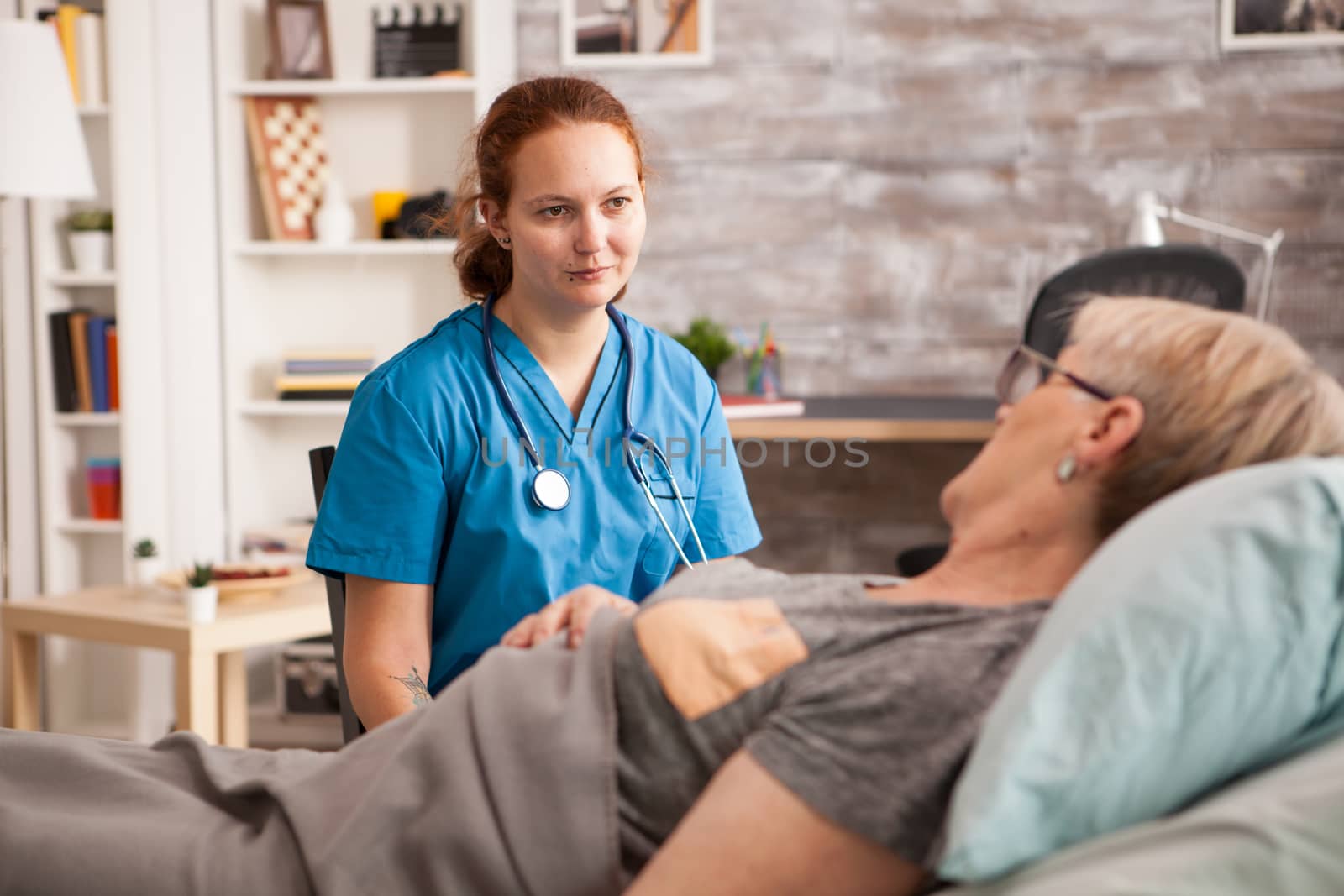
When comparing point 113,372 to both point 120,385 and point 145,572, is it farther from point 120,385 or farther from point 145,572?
point 145,572

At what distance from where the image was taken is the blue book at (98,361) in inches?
122

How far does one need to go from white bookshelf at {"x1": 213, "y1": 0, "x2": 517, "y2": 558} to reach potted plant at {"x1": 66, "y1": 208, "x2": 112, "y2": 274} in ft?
0.92

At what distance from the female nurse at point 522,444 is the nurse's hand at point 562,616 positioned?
34cm

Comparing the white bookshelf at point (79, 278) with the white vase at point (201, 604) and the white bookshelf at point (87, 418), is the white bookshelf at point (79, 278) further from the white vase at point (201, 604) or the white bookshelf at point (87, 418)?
the white vase at point (201, 604)

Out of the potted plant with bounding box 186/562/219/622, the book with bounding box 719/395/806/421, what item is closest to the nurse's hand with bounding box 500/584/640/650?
the potted plant with bounding box 186/562/219/622

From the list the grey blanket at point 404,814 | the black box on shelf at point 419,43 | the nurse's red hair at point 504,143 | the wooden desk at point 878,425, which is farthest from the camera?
the black box on shelf at point 419,43

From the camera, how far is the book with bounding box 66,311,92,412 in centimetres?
311

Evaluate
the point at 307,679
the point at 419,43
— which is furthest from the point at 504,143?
the point at 307,679

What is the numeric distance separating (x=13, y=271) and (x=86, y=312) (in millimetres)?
192

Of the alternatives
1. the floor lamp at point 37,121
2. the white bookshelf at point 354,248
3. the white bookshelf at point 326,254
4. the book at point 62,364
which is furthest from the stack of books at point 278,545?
the floor lamp at point 37,121

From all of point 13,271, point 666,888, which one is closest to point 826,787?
point 666,888

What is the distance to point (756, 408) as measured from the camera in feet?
9.29

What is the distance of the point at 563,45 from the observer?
11.1ft

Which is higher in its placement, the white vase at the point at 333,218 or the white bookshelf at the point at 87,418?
the white vase at the point at 333,218
